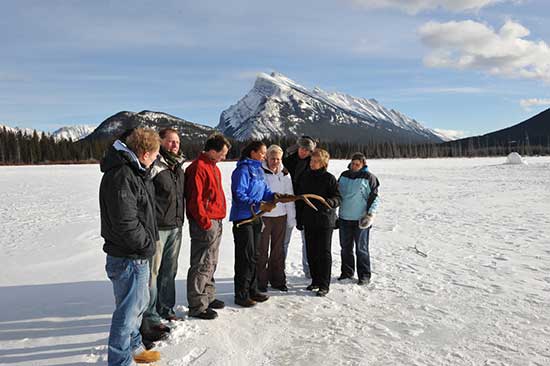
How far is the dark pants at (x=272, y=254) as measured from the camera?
569 cm

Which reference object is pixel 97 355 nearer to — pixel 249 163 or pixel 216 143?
pixel 216 143

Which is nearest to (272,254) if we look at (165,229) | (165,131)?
(165,229)

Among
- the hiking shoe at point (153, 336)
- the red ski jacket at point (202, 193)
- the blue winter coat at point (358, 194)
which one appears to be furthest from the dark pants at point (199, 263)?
the blue winter coat at point (358, 194)

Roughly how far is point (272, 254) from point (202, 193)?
1.73 metres

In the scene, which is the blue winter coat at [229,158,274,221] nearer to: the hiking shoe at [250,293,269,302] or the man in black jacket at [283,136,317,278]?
the man in black jacket at [283,136,317,278]

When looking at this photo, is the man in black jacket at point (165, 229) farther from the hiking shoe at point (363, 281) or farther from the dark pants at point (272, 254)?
the hiking shoe at point (363, 281)

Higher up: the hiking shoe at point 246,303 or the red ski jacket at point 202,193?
the red ski jacket at point 202,193

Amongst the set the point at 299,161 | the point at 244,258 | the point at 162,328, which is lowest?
the point at 162,328

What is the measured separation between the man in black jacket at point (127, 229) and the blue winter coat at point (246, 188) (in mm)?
1622

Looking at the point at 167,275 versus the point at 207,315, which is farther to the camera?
the point at 207,315

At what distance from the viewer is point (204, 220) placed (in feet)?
15.3

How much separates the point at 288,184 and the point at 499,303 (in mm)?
3394

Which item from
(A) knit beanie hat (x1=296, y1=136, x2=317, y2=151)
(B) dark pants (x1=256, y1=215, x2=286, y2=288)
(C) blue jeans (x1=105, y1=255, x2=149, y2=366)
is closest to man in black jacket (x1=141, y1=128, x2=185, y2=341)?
(C) blue jeans (x1=105, y1=255, x2=149, y2=366)

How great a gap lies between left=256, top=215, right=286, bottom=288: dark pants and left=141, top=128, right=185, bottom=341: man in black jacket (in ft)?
4.71
